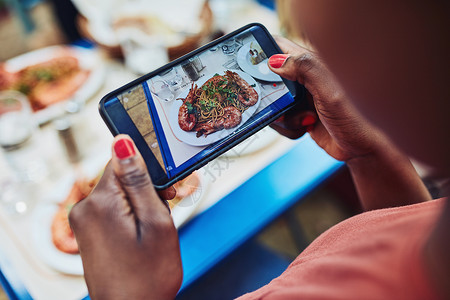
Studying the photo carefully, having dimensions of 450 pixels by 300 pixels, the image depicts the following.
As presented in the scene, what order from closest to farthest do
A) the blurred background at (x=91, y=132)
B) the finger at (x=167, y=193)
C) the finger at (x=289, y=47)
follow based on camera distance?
the finger at (x=167, y=193), the finger at (x=289, y=47), the blurred background at (x=91, y=132)

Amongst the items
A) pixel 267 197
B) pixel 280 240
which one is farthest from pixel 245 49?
pixel 280 240

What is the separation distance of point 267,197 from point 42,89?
85cm

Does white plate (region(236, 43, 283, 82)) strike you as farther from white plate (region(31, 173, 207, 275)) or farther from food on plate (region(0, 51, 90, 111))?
food on plate (region(0, 51, 90, 111))

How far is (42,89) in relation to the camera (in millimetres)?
1165

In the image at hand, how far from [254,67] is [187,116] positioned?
0.18 m

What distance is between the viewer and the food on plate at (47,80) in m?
1.14

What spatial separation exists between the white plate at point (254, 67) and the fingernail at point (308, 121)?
15 centimetres

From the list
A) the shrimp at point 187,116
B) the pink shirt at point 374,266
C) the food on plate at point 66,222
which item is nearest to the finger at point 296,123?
the shrimp at point 187,116

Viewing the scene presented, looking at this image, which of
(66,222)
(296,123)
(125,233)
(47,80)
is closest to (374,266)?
(125,233)

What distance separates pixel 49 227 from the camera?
0.86 meters

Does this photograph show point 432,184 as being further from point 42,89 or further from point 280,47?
point 42,89

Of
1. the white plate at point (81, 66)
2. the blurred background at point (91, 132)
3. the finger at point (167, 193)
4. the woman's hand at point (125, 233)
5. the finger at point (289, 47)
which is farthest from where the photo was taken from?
the white plate at point (81, 66)

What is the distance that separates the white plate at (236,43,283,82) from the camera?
719 millimetres

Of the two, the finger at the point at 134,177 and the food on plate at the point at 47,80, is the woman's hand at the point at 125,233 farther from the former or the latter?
the food on plate at the point at 47,80
